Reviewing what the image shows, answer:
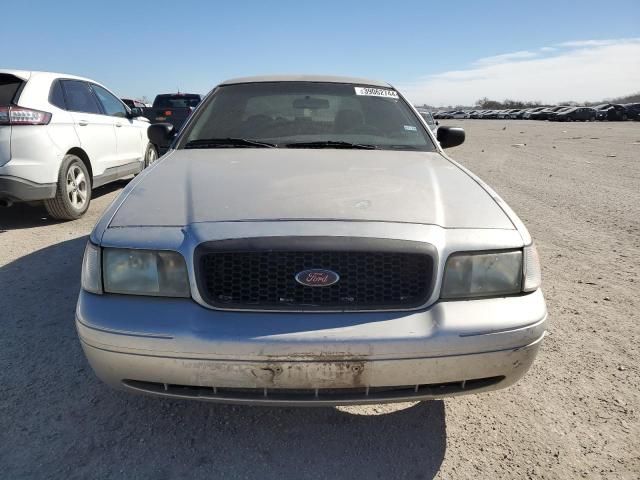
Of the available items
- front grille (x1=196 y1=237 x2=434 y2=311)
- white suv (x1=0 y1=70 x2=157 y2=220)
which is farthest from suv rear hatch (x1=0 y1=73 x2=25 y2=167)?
front grille (x1=196 y1=237 x2=434 y2=311)

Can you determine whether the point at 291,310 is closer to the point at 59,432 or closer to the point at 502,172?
the point at 59,432

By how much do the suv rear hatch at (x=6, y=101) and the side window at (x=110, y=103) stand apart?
1471mm

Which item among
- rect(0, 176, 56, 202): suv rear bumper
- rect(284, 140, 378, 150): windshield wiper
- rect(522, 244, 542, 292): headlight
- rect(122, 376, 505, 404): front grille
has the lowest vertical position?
rect(122, 376, 505, 404): front grille

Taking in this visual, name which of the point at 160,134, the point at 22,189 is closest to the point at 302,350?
the point at 160,134

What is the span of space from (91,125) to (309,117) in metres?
3.88

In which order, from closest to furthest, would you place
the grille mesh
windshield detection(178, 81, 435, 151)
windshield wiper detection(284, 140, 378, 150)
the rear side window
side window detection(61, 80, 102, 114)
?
the grille mesh, windshield wiper detection(284, 140, 378, 150), windshield detection(178, 81, 435, 151), the rear side window, side window detection(61, 80, 102, 114)

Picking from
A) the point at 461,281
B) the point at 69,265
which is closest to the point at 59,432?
the point at 461,281

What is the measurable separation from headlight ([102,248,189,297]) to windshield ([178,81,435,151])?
4.39ft

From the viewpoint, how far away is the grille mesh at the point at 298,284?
1743 millimetres

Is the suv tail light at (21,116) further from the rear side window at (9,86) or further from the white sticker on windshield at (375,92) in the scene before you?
the white sticker on windshield at (375,92)

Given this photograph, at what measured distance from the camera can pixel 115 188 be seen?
25.9ft

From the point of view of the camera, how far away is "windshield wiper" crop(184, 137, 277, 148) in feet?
9.71

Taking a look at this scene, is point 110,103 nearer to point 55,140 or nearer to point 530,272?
point 55,140

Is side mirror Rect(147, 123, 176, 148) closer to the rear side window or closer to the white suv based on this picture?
the white suv
